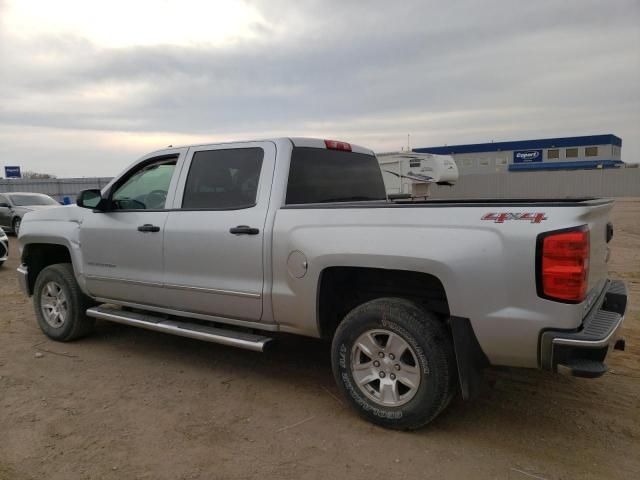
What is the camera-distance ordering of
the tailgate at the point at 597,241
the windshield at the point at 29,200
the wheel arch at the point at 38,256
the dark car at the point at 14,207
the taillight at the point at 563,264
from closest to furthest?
the taillight at the point at 563,264 → the tailgate at the point at 597,241 → the wheel arch at the point at 38,256 → the dark car at the point at 14,207 → the windshield at the point at 29,200

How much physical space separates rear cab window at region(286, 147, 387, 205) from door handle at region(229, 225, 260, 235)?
1.10ft

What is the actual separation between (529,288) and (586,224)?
1.53ft

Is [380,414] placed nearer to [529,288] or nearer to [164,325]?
[529,288]

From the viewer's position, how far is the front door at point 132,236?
4555 mm

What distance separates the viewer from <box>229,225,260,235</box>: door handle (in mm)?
3862

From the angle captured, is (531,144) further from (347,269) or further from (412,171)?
(347,269)

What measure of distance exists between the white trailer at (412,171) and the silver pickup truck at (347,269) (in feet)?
50.3

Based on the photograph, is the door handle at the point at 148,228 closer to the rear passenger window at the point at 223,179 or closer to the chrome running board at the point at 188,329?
the rear passenger window at the point at 223,179

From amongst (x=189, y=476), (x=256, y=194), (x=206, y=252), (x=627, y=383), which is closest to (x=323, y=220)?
(x=256, y=194)

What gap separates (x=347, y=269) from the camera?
363 cm

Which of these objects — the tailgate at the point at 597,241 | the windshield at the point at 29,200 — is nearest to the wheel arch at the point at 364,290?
the tailgate at the point at 597,241

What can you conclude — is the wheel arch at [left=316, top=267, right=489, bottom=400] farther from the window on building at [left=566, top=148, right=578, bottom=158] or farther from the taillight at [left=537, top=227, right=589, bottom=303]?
the window on building at [left=566, top=148, right=578, bottom=158]

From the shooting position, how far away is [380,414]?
340 cm

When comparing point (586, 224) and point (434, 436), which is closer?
point (586, 224)
